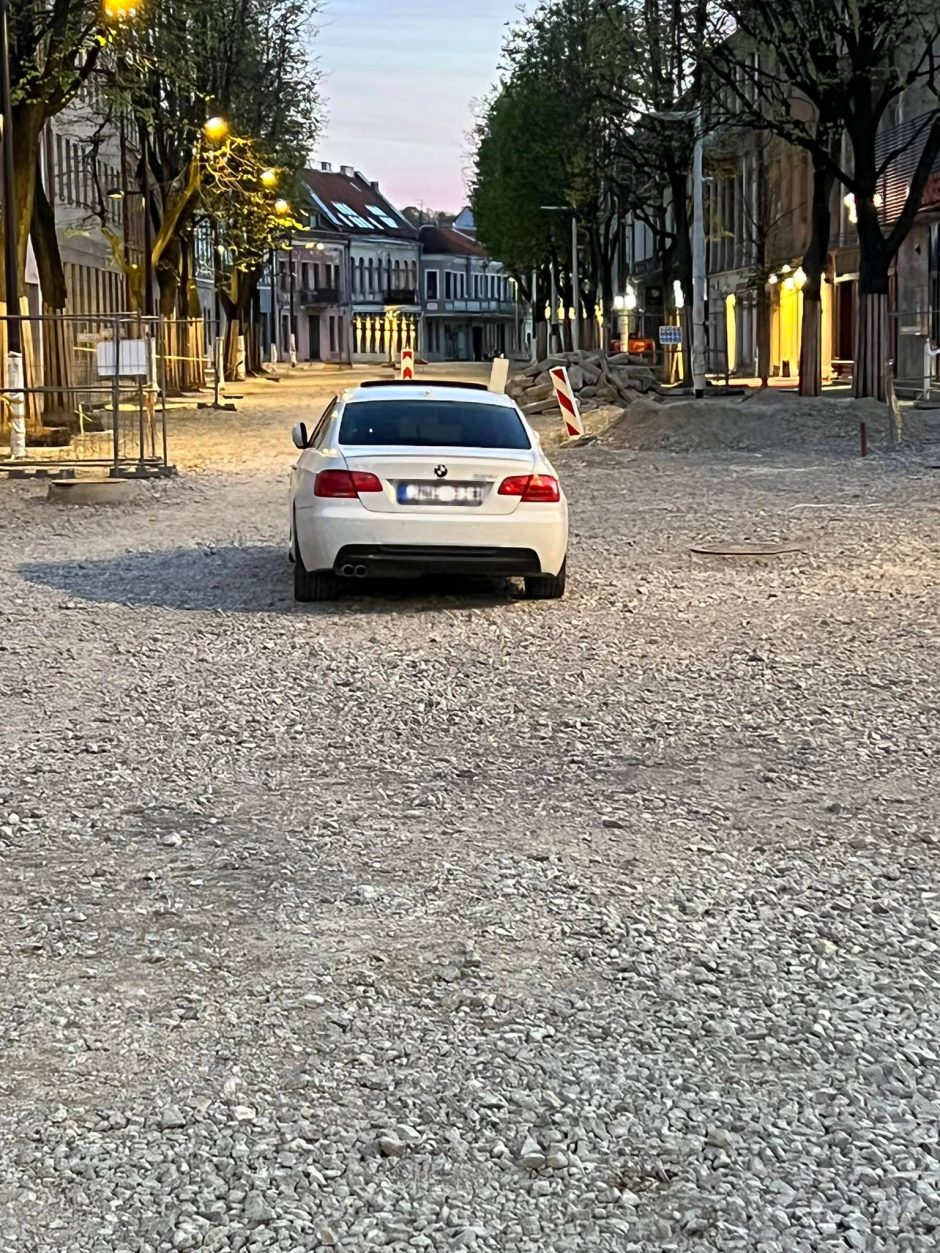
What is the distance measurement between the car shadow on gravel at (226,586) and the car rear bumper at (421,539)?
0.41m

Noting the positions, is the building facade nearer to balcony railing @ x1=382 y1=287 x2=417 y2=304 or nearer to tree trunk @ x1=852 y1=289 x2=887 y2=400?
balcony railing @ x1=382 y1=287 x2=417 y2=304

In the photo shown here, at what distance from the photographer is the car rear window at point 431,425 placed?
11688mm

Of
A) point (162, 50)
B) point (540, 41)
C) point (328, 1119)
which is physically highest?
point (540, 41)

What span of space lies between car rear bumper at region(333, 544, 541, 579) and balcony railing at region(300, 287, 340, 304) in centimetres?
12667

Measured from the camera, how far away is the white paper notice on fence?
22.1m

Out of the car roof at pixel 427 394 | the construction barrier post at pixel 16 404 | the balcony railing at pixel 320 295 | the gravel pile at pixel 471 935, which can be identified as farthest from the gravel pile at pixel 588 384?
the balcony railing at pixel 320 295

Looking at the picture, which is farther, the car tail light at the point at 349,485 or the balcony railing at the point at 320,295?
the balcony railing at the point at 320,295

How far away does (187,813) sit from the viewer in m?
6.48

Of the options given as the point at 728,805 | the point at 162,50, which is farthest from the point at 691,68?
the point at 728,805

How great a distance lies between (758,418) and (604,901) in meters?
22.9

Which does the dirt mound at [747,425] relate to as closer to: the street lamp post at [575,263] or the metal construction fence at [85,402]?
the metal construction fence at [85,402]

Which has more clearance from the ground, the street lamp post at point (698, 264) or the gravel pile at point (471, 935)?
the street lamp post at point (698, 264)

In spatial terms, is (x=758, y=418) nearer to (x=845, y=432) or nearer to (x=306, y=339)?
(x=845, y=432)

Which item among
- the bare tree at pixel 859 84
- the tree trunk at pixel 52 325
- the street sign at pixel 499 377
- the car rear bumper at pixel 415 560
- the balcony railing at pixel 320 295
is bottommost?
the car rear bumper at pixel 415 560
